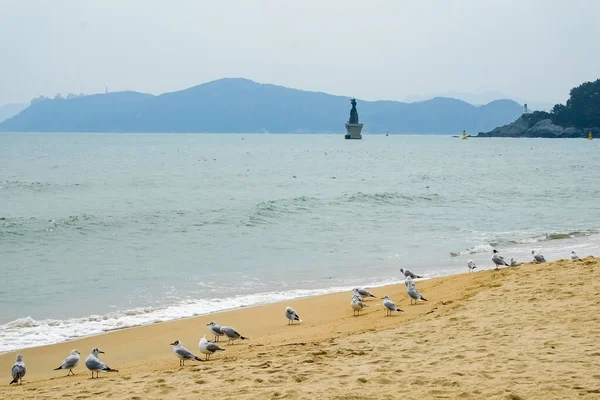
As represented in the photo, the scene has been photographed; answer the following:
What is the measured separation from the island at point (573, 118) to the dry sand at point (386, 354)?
15021cm

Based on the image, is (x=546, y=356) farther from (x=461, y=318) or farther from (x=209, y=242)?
(x=209, y=242)

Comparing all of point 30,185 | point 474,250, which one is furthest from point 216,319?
point 30,185

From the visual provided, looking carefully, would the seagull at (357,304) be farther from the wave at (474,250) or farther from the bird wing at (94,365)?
the wave at (474,250)

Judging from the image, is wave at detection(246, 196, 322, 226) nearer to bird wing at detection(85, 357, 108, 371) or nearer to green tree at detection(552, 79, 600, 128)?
bird wing at detection(85, 357, 108, 371)

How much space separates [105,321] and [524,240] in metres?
14.6

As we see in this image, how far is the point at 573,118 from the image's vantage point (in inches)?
6304

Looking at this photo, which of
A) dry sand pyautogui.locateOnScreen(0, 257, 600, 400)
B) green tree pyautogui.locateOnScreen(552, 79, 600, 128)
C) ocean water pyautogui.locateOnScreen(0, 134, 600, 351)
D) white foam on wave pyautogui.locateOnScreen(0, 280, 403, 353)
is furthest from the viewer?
green tree pyautogui.locateOnScreen(552, 79, 600, 128)

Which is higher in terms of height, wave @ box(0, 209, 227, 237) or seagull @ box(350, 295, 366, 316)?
seagull @ box(350, 295, 366, 316)

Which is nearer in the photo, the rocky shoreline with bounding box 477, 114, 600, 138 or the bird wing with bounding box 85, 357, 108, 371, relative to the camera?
the bird wing with bounding box 85, 357, 108, 371

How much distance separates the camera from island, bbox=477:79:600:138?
154m

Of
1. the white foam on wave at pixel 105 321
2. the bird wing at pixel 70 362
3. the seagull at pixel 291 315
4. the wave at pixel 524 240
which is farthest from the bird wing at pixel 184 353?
the wave at pixel 524 240

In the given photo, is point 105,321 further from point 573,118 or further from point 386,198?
point 573,118

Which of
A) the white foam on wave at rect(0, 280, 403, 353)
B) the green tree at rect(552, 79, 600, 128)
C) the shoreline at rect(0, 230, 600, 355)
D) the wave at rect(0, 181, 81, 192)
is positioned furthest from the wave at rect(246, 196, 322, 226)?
the green tree at rect(552, 79, 600, 128)

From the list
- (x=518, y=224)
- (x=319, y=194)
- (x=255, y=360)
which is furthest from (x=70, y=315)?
(x=319, y=194)
